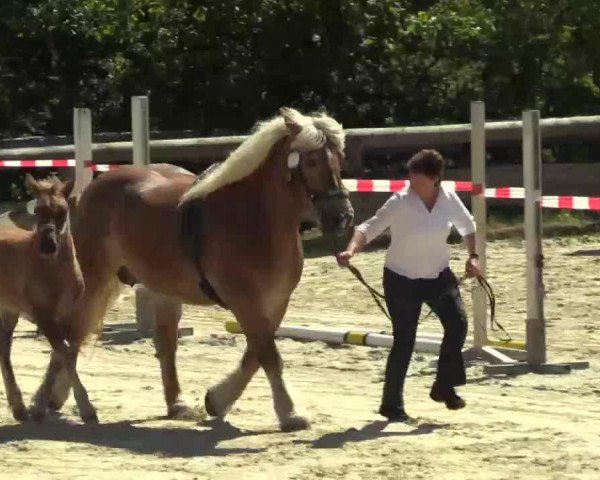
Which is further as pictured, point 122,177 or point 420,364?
point 420,364

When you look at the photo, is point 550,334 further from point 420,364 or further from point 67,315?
point 67,315

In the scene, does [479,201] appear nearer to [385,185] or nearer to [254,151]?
[385,185]

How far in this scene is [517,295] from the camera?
1380 cm

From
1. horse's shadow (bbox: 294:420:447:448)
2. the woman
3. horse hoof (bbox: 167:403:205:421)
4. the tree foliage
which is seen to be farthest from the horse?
the tree foliage

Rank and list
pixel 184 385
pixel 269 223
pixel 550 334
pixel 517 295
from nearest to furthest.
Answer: pixel 269 223
pixel 184 385
pixel 550 334
pixel 517 295

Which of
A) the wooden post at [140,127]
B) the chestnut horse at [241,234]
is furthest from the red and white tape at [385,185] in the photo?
the chestnut horse at [241,234]

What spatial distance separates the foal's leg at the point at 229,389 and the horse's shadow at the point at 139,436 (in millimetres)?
86

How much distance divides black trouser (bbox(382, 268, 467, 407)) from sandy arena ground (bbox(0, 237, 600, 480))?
0.24 m

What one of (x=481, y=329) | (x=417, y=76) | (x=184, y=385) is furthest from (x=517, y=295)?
(x=417, y=76)

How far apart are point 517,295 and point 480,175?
128 inches

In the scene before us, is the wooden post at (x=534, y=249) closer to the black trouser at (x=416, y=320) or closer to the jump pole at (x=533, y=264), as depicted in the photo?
the jump pole at (x=533, y=264)

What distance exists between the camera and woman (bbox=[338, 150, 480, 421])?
28.2 feet

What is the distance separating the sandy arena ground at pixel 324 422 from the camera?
292 inches

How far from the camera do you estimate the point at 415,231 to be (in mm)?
8594
